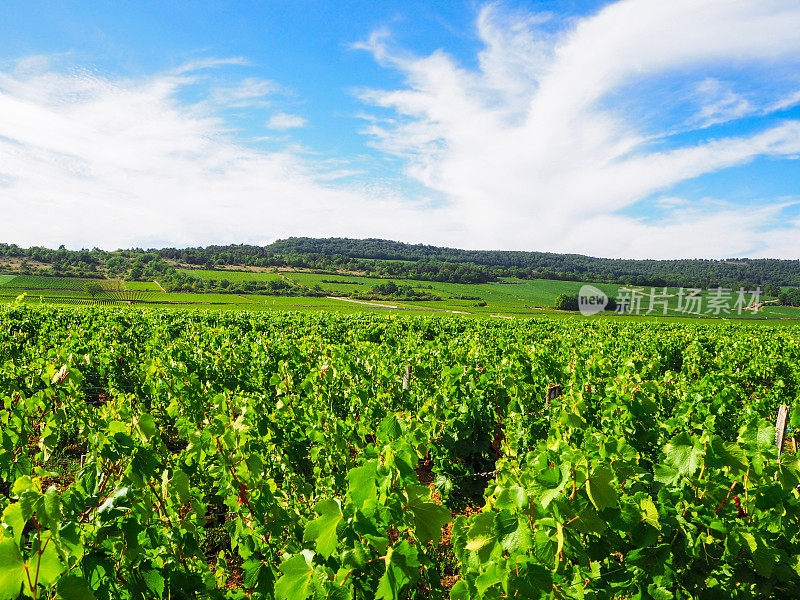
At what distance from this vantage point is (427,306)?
80688mm


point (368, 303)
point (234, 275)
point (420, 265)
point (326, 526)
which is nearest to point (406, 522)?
point (326, 526)

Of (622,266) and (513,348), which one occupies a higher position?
(622,266)

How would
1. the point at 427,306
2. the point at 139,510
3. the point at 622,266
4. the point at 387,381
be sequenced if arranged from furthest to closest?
the point at 622,266, the point at 427,306, the point at 387,381, the point at 139,510

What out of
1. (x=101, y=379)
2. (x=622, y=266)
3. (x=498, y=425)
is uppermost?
(x=622, y=266)

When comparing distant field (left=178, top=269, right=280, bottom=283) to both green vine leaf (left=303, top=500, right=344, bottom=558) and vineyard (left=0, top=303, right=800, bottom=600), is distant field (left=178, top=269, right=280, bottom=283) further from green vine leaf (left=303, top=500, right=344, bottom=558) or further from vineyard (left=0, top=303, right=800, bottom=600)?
green vine leaf (left=303, top=500, right=344, bottom=558)

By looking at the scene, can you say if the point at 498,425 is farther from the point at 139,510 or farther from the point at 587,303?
the point at 587,303

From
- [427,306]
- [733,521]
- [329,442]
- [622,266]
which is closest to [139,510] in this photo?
[329,442]

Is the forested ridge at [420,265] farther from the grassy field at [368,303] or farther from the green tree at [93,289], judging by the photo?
the green tree at [93,289]

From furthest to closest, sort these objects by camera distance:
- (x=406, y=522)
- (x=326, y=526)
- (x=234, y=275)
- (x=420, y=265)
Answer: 1. (x=420, y=265)
2. (x=234, y=275)
3. (x=406, y=522)
4. (x=326, y=526)

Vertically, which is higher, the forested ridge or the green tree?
the forested ridge

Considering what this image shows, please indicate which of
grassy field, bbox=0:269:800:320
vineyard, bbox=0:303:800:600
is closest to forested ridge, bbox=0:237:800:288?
grassy field, bbox=0:269:800:320

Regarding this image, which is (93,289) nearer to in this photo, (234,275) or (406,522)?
(234,275)

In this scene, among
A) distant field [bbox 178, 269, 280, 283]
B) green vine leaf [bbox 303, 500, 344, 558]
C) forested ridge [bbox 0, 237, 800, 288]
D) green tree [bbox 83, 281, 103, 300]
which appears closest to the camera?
green vine leaf [bbox 303, 500, 344, 558]

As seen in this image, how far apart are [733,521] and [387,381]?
5.09 meters
